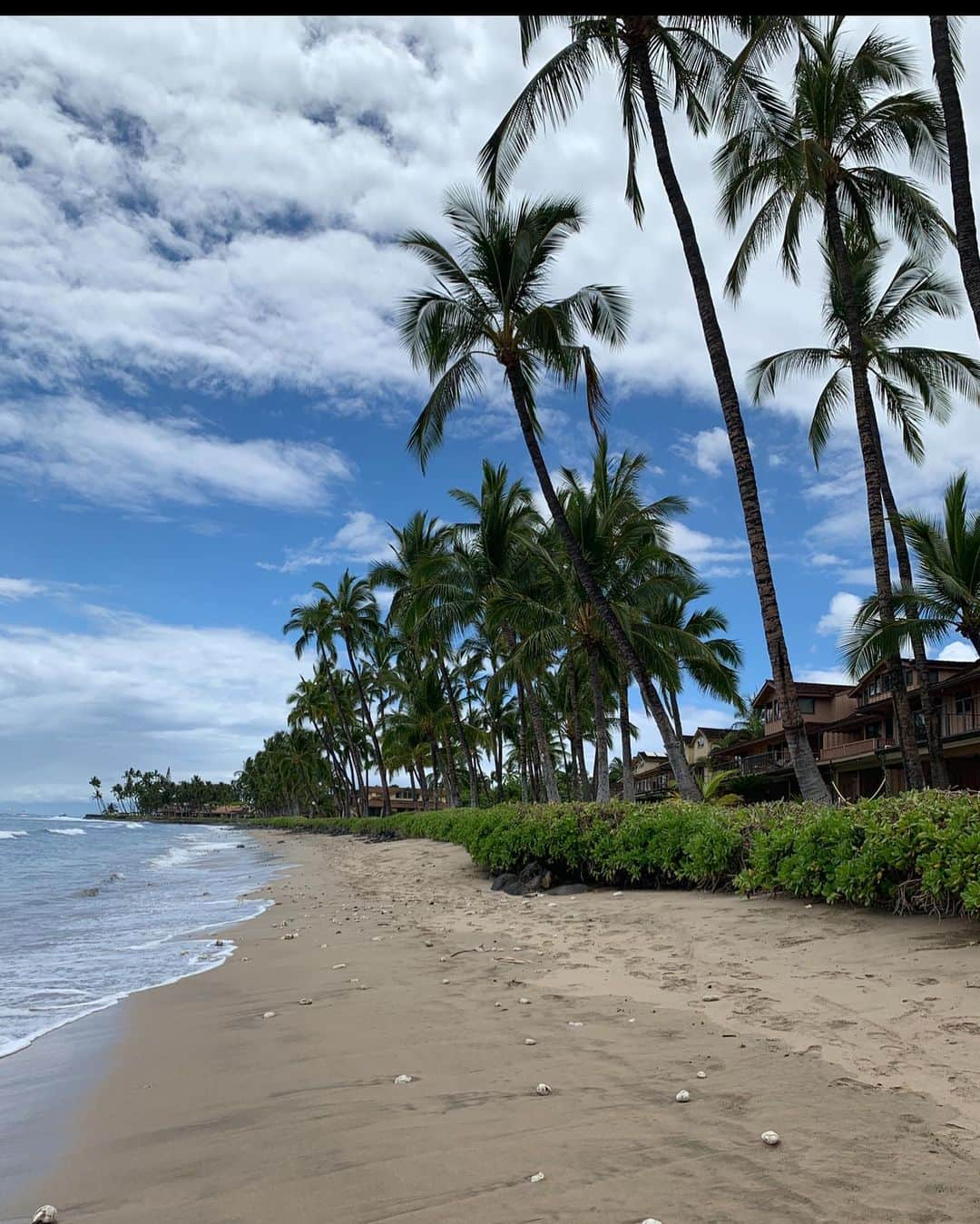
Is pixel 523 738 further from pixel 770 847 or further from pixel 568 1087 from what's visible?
pixel 568 1087

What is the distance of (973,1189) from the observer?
2842mm

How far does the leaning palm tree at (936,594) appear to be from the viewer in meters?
17.7

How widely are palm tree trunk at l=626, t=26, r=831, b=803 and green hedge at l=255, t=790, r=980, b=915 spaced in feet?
5.17

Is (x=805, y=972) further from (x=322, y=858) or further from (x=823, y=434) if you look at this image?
(x=322, y=858)

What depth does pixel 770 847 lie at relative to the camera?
8516 millimetres

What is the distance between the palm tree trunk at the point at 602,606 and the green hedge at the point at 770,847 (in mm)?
2785

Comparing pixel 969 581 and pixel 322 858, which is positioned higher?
pixel 969 581

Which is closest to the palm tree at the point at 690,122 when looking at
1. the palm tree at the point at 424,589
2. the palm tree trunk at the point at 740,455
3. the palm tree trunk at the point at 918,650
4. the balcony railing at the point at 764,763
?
the palm tree trunk at the point at 740,455

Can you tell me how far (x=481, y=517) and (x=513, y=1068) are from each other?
75.3 feet

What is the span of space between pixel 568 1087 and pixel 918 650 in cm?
1679

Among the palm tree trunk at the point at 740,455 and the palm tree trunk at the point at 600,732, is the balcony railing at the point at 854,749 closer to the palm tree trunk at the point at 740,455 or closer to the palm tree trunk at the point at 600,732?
the palm tree trunk at the point at 600,732

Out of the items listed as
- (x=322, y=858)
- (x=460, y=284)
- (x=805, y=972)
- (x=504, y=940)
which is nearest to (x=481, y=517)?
(x=460, y=284)

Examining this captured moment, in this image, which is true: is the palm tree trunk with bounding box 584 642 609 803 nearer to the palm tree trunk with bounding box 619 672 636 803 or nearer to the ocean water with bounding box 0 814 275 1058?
the palm tree trunk with bounding box 619 672 636 803

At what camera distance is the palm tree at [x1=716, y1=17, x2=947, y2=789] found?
14.2 metres
